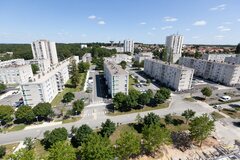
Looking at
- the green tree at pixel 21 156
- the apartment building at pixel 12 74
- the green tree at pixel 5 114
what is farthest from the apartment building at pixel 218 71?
the apartment building at pixel 12 74

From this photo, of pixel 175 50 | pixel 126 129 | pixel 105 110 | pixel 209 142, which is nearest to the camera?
pixel 209 142

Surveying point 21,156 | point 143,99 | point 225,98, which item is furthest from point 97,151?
point 225,98

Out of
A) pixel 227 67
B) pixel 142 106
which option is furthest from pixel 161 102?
pixel 227 67

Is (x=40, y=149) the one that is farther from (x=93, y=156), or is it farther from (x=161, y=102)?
(x=161, y=102)

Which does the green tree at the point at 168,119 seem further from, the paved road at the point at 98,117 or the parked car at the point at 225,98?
the parked car at the point at 225,98

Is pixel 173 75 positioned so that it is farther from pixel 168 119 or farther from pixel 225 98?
pixel 168 119

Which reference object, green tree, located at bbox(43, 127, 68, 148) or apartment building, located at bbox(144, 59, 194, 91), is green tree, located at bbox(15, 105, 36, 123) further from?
apartment building, located at bbox(144, 59, 194, 91)
